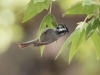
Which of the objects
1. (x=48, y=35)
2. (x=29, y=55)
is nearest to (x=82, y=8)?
(x=48, y=35)

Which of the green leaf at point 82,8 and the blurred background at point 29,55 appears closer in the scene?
the green leaf at point 82,8

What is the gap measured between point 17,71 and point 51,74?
36 cm

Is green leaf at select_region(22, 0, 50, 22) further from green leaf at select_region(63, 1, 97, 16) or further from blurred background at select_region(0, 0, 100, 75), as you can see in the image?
blurred background at select_region(0, 0, 100, 75)

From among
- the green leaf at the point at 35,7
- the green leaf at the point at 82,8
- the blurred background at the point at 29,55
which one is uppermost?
the green leaf at the point at 35,7

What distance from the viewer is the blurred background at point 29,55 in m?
2.85

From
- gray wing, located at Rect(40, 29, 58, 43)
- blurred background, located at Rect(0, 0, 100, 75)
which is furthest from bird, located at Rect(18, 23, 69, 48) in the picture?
blurred background, located at Rect(0, 0, 100, 75)

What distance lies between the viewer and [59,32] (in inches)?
28.3

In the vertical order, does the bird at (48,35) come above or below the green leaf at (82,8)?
below

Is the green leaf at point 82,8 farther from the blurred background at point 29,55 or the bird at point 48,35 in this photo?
the blurred background at point 29,55

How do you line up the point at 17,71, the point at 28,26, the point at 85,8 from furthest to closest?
the point at 28,26, the point at 17,71, the point at 85,8

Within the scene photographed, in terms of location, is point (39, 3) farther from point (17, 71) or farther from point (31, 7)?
point (17, 71)

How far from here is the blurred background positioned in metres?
2.85

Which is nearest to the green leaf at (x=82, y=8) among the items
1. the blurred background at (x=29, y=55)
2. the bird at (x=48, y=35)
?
the bird at (x=48, y=35)

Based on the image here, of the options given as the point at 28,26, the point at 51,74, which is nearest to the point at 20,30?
the point at 28,26
